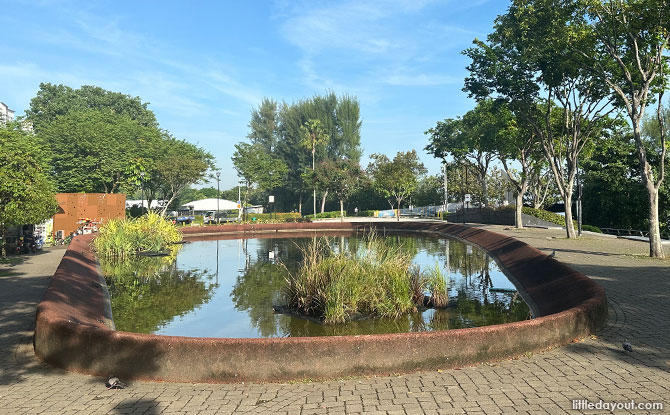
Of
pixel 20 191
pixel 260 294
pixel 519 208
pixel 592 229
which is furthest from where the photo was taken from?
pixel 519 208

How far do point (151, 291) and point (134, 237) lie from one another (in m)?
10.4

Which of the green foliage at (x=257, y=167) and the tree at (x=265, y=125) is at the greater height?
the tree at (x=265, y=125)

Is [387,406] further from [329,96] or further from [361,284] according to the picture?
[329,96]

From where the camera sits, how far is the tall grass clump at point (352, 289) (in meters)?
10.4

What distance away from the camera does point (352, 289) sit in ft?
34.6

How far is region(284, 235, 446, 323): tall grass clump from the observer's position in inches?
411

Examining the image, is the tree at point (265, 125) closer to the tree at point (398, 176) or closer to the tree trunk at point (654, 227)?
the tree at point (398, 176)

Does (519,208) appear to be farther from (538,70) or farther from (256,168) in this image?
(256,168)

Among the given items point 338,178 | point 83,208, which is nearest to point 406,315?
point 83,208

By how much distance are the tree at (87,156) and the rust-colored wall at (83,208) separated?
538 inches

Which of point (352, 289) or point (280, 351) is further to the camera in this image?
point (352, 289)

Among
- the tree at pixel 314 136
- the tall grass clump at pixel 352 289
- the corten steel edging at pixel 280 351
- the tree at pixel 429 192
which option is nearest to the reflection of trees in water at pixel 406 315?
the tall grass clump at pixel 352 289

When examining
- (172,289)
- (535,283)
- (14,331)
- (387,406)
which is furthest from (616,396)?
(172,289)

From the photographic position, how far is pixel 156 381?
5.90 metres
